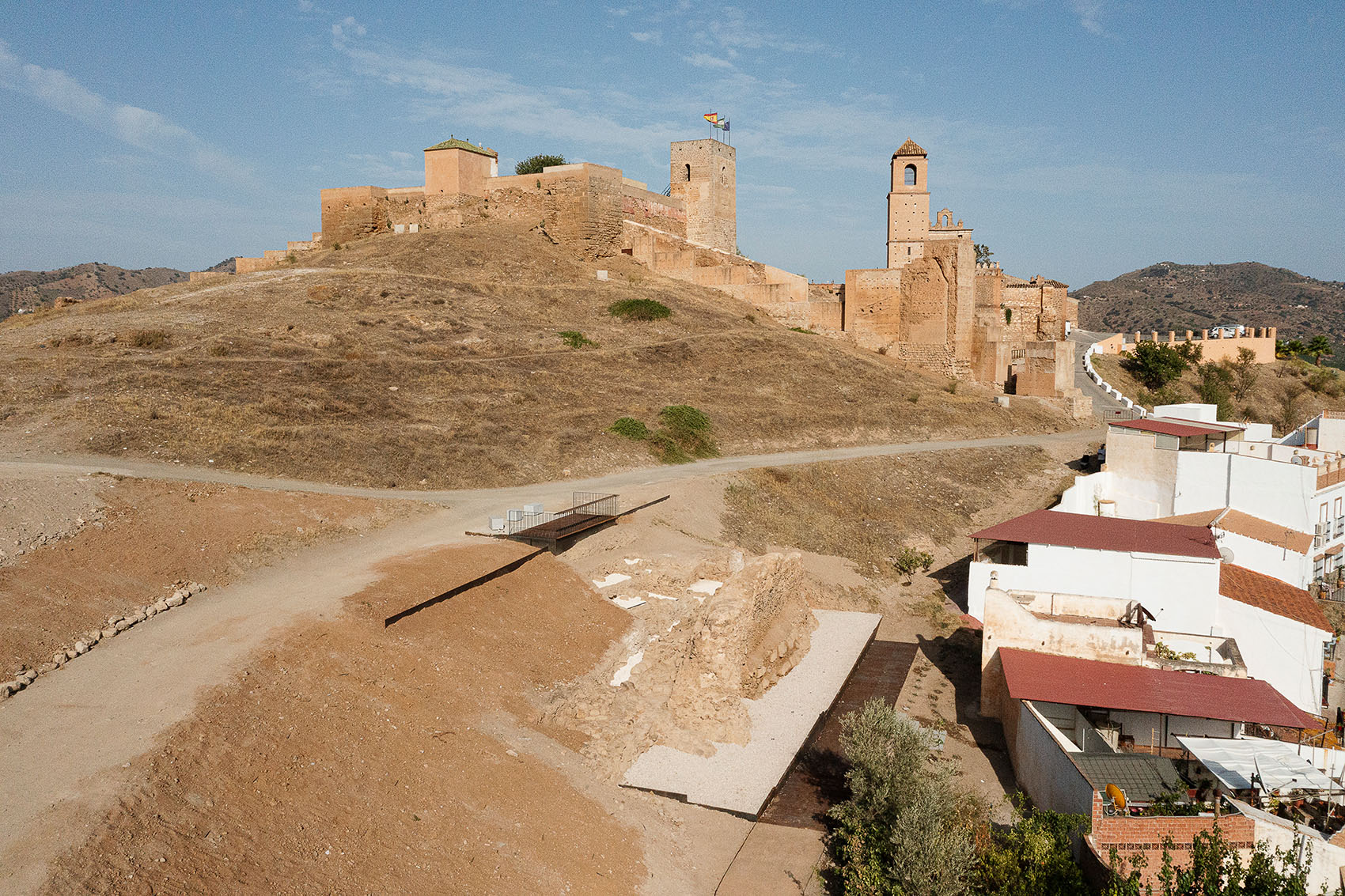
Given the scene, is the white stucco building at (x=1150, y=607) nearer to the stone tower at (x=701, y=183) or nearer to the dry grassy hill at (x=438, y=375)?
the dry grassy hill at (x=438, y=375)

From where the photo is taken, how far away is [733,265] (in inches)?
1544

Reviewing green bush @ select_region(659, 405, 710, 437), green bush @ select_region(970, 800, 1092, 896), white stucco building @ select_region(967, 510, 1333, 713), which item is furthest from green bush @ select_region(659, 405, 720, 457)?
green bush @ select_region(970, 800, 1092, 896)

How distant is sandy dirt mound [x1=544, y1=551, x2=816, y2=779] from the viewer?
11.2 metres

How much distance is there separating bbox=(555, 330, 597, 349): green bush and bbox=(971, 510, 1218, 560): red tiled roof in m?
16.3

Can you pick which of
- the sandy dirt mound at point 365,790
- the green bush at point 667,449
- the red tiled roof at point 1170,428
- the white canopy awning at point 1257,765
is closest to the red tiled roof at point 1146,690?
the white canopy awning at point 1257,765

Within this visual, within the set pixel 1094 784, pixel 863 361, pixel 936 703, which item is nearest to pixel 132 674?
pixel 1094 784

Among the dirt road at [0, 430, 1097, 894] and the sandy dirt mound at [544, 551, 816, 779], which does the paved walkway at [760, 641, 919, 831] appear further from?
the dirt road at [0, 430, 1097, 894]

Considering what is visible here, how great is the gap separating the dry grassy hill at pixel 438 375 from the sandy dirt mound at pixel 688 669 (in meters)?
7.34

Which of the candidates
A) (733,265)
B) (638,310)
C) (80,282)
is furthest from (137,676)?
(80,282)

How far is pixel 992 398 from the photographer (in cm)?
3547

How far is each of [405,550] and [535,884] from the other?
734 centimetres

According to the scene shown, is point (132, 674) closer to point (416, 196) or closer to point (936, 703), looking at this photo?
point (936, 703)

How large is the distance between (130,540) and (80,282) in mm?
100906

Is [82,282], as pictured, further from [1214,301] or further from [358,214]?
[1214,301]
